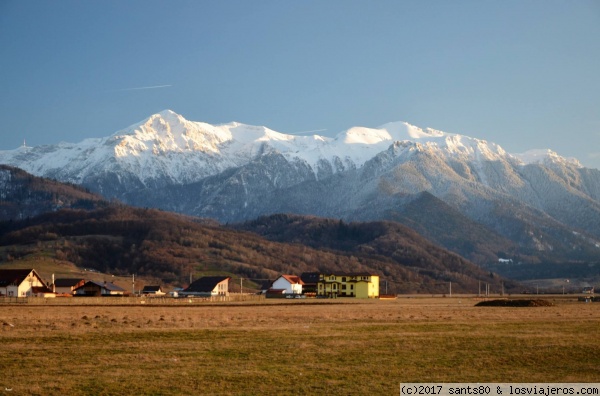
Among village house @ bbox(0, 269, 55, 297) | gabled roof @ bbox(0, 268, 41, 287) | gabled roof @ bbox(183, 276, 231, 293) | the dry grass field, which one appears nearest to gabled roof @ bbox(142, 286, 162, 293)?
gabled roof @ bbox(183, 276, 231, 293)

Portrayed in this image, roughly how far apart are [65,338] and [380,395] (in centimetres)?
2028

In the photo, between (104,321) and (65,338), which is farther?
(104,321)

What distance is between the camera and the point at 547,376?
3209cm

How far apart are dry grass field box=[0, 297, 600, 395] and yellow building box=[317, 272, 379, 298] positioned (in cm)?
10516

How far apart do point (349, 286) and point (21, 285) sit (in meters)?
63.7

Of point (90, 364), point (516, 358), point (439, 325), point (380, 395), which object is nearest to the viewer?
point (380, 395)

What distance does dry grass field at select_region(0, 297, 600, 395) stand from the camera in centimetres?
3006

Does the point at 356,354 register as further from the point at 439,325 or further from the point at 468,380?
the point at 439,325

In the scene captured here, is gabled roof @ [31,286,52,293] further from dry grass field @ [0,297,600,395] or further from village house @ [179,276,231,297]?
dry grass field @ [0,297,600,395]

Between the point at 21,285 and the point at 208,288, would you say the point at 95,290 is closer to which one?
the point at 21,285

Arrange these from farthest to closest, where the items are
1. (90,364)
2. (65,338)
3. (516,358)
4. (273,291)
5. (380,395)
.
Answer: (273,291)
(65,338)
(516,358)
(90,364)
(380,395)

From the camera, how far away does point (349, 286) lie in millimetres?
159875

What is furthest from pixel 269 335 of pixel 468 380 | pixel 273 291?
pixel 273 291

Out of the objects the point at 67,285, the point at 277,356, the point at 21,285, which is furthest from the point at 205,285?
the point at 277,356
